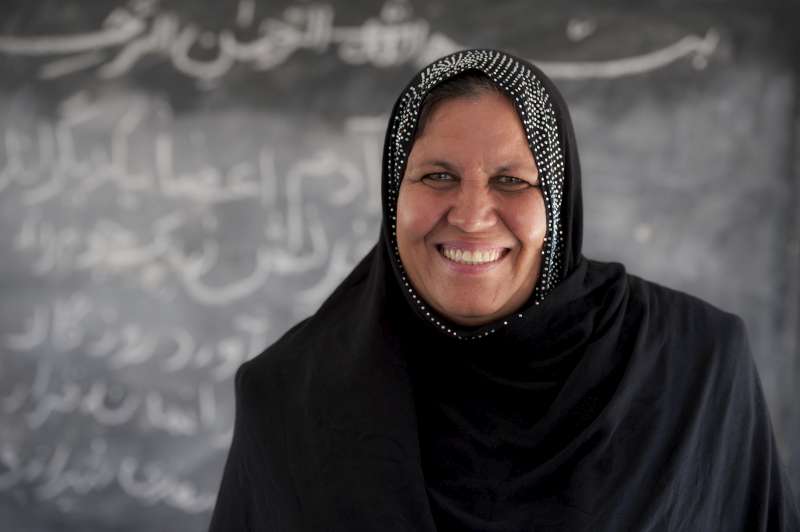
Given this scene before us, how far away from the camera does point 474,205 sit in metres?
0.83

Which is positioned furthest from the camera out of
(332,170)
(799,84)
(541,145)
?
(332,170)

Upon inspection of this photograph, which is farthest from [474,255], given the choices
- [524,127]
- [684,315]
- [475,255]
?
[684,315]

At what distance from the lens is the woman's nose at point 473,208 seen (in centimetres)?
83

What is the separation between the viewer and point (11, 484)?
2020 mm

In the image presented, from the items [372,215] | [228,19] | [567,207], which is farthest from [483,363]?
[228,19]

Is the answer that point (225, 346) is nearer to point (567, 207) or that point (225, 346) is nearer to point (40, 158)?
point (40, 158)

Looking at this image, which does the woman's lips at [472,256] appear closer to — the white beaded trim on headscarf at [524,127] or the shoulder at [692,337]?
the white beaded trim on headscarf at [524,127]

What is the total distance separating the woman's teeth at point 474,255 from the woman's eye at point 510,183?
0.06 meters

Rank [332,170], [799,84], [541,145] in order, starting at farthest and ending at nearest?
[332,170] < [799,84] < [541,145]

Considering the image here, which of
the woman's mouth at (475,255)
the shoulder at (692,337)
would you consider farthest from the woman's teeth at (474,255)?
the shoulder at (692,337)

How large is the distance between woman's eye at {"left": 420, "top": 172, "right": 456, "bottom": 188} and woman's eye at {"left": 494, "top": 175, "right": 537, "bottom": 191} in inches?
1.8

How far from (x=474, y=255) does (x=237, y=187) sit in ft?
3.88

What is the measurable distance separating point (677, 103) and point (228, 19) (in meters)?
0.98

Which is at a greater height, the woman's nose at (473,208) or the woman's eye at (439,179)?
the woman's eye at (439,179)
